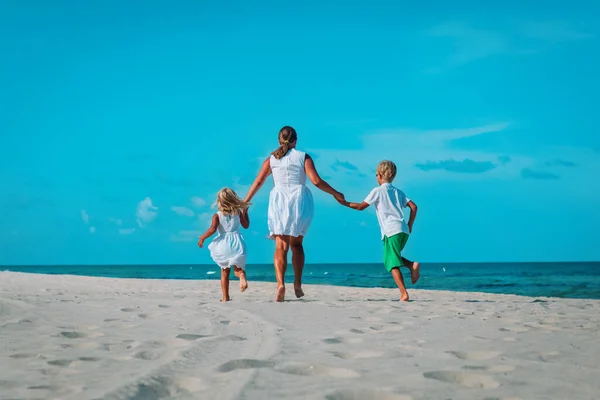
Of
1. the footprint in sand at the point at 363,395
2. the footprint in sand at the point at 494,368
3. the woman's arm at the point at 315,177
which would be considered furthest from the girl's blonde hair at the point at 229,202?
the footprint in sand at the point at 363,395

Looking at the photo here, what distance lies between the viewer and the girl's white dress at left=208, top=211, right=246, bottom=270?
26.9 feet

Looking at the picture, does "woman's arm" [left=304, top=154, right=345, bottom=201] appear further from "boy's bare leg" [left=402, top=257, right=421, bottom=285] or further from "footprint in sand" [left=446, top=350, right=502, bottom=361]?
"footprint in sand" [left=446, top=350, right=502, bottom=361]

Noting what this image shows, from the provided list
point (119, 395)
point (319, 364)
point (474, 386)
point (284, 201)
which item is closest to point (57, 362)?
point (119, 395)

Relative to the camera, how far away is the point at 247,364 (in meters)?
3.14

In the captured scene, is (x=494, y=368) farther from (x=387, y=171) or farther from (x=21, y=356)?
(x=387, y=171)

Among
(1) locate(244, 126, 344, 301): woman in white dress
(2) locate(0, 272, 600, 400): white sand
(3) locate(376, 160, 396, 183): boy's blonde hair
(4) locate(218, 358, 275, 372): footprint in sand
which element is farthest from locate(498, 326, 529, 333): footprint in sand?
(3) locate(376, 160, 396, 183): boy's blonde hair

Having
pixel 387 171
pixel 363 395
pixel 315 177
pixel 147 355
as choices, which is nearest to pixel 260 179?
pixel 315 177

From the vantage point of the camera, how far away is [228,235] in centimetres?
830

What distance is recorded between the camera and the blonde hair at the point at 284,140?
7.58 meters

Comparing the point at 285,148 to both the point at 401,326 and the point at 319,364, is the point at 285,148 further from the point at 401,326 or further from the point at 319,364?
the point at 319,364

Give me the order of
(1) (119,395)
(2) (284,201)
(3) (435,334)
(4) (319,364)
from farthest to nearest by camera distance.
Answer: (2) (284,201)
(3) (435,334)
(4) (319,364)
(1) (119,395)

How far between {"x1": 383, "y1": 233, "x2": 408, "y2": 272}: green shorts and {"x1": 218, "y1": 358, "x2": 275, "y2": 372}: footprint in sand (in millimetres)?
4632

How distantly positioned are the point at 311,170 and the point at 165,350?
420cm

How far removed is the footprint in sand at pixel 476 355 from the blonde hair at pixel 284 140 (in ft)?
14.7
